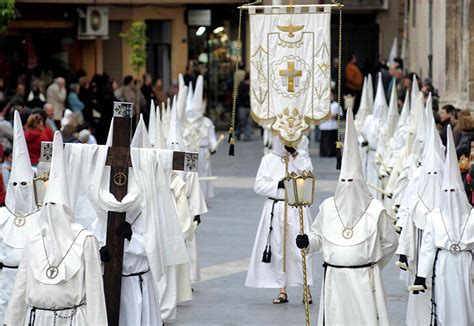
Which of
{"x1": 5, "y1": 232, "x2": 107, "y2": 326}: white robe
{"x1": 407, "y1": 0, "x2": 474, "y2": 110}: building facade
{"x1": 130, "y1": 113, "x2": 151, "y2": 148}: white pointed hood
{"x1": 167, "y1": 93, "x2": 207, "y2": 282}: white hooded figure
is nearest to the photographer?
{"x1": 5, "y1": 232, "x2": 107, "y2": 326}: white robe

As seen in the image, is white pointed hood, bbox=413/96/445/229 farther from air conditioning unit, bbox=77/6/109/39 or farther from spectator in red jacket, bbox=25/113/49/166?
air conditioning unit, bbox=77/6/109/39

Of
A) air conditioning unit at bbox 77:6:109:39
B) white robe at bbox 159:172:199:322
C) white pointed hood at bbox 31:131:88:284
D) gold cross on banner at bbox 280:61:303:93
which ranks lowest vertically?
white robe at bbox 159:172:199:322

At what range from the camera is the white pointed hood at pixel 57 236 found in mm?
10250

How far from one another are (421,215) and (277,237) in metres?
2.75

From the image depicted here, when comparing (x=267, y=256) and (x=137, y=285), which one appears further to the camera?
(x=267, y=256)

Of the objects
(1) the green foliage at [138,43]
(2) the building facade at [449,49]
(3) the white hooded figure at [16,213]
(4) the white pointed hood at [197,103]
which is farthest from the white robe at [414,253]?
(1) the green foliage at [138,43]

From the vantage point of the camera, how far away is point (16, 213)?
12.2 metres

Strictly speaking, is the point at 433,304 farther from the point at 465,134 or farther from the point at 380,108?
the point at 380,108

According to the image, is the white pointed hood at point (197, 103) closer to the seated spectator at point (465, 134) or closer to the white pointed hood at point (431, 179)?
the seated spectator at point (465, 134)

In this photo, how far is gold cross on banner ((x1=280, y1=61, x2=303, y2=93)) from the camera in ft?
50.6

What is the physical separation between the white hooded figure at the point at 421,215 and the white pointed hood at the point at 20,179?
3.47 meters

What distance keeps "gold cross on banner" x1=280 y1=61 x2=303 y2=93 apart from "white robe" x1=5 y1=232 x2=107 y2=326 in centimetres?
559

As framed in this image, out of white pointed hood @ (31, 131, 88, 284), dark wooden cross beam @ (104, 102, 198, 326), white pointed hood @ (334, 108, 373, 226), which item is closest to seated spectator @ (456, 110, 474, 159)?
white pointed hood @ (334, 108, 373, 226)

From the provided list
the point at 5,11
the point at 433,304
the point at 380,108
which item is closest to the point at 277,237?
the point at 433,304
